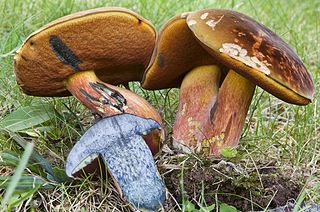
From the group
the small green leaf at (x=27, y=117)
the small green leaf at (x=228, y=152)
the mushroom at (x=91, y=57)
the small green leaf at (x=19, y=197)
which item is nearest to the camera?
the small green leaf at (x=19, y=197)

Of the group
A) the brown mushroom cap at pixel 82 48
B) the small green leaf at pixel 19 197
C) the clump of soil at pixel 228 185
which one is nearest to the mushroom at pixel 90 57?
the brown mushroom cap at pixel 82 48

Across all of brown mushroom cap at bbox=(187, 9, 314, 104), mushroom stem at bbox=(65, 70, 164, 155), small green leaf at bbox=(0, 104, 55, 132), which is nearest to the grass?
small green leaf at bbox=(0, 104, 55, 132)

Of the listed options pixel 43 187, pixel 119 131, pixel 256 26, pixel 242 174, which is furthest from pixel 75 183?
pixel 256 26

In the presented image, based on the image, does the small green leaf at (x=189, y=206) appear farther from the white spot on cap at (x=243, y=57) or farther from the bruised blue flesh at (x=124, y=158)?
the white spot on cap at (x=243, y=57)

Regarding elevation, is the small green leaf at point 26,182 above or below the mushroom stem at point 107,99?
below

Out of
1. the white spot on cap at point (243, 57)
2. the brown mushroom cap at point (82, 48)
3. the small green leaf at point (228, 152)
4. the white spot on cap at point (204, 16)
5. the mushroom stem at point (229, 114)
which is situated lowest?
the small green leaf at point (228, 152)

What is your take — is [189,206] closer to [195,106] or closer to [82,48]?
[195,106]
